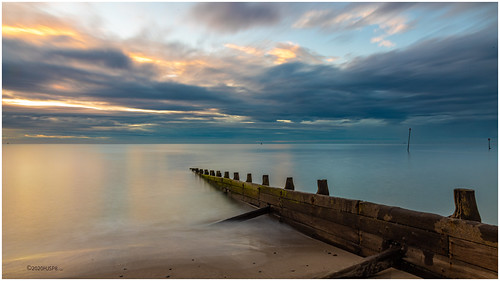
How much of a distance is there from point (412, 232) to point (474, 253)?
89 cm

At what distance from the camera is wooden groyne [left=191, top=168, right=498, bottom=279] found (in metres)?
4.19

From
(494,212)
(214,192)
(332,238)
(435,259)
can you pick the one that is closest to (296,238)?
(332,238)

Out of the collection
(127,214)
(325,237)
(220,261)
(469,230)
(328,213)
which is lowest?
(127,214)

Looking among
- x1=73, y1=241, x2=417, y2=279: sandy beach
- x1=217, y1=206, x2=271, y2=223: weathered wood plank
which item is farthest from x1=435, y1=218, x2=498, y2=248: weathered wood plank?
x1=217, y1=206, x2=271, y2=223: weathered wood plank

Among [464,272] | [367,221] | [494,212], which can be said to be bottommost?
[494,212]

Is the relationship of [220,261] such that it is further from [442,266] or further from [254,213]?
[442,266]

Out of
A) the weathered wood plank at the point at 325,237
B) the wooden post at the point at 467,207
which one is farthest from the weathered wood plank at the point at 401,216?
the weathered wood plank at the point at 325,237

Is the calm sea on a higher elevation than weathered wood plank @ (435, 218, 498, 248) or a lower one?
lower

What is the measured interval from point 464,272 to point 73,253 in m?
7.84

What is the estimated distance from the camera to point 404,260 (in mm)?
5055

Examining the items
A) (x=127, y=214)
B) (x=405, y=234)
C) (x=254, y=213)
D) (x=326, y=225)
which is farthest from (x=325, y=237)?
(x=127, y=214)

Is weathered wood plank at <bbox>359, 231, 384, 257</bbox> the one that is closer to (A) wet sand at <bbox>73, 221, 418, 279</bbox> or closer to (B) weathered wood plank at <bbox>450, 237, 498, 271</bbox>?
(A) wet sand at <bbox>73, 221, 418, 279</bbox>

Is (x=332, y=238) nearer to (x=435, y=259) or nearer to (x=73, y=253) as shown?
(x=435, y=259)

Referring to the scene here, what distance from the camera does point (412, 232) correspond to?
4.95 metres
